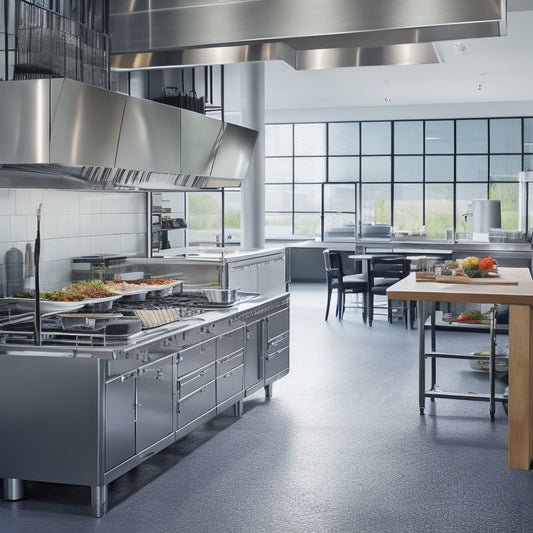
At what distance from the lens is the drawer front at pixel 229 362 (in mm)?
5215

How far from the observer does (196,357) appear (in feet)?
15.8

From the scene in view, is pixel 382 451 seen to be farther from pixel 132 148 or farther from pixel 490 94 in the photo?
pixel 490 94

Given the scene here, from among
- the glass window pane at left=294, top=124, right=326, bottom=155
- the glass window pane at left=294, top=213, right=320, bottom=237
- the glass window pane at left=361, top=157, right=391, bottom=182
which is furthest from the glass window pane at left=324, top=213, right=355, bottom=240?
the glass window pane at left=294, top=124, right=326, bottom=155

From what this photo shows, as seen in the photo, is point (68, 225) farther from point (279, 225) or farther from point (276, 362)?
point (279, 225)

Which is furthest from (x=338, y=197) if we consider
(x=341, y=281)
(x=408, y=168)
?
(x=341, y=281)

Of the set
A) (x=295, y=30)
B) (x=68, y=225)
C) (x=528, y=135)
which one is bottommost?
(x=68, y=225)

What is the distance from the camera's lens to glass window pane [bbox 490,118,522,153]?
17.0 metres

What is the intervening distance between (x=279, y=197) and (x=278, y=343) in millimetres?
12451

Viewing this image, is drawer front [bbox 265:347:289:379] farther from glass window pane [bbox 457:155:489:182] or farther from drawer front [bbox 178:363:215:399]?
glass window pane [bbox 457:155:489:182]

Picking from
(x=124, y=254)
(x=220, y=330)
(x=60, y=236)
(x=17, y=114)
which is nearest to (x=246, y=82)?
(x=124, y=254)

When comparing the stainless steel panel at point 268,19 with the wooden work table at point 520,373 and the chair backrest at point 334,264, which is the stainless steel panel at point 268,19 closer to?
the wooden work table at point 520,373

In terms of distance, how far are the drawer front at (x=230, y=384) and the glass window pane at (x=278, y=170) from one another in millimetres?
13158

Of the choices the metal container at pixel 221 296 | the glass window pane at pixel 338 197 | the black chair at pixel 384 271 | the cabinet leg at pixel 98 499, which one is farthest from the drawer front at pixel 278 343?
the glass window pane at pixel 338 197

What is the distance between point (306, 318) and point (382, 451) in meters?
6.22
